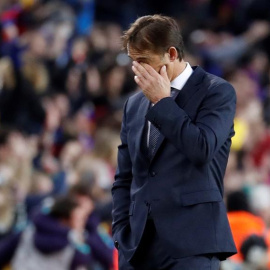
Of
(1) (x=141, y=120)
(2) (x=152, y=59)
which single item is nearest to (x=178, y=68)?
(2) (x=152, y=59)

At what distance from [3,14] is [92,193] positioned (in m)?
3.89

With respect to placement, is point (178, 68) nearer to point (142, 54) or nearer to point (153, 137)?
point (142, 54)

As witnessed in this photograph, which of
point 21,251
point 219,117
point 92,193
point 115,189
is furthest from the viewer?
point 92,193

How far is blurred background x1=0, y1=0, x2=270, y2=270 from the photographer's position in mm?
6723

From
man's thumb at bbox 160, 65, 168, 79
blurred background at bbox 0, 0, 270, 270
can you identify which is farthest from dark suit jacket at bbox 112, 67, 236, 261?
blurred background at bbox 0, 0, 270, 270

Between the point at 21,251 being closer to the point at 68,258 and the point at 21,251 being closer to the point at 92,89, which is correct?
the point at 68,258

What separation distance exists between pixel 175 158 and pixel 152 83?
33 centimetres

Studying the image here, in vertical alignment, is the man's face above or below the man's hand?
above

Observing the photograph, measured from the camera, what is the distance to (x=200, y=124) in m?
4.00

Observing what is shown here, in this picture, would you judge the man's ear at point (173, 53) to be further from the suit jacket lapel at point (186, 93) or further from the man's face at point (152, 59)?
the suit jacket lapel at point (186, 93)

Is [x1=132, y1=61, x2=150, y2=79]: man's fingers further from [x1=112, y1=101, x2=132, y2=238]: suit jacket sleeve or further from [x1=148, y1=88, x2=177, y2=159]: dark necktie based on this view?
[x1=112, y1=101, x2=132, y2=238]: suit jacket sleeve

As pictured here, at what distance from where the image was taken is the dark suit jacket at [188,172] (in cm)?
396

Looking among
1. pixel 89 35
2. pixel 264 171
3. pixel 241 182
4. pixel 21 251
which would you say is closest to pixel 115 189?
pixel 21 251

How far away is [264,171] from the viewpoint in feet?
33.5
